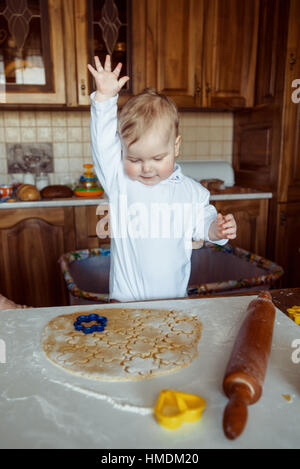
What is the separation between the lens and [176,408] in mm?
452

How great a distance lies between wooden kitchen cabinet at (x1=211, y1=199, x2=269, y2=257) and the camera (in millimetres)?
2309

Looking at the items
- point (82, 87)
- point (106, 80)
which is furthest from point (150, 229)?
point (82, 87)

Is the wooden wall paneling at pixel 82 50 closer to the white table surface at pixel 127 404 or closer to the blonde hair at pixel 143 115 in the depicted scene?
the blonde hair at pixel 143 115

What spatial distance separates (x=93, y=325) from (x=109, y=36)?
6.45ft

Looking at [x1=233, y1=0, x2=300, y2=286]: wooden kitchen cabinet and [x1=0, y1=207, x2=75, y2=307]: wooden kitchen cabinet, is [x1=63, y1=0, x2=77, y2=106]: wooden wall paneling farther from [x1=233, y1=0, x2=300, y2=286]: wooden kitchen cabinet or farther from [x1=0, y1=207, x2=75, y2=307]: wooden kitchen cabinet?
[x1=233, y1=0, x2=300, y2=286]: wooden kitchen cabinet

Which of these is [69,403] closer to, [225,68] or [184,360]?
[184,360]

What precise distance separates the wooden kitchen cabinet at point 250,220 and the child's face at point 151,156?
4.87 feet

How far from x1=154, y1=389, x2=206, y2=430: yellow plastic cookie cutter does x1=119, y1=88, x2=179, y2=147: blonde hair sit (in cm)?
52

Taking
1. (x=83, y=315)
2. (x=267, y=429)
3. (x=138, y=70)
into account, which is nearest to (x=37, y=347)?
(x=83, y=315)

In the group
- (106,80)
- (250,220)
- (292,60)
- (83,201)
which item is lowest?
(250,220)

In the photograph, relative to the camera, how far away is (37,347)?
616 millimetres

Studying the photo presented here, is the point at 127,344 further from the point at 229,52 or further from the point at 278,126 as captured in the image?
the point at 229,52

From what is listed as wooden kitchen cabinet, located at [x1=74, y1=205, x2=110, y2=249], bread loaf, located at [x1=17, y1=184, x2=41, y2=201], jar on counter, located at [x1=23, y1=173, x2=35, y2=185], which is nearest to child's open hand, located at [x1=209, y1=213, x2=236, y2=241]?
wooden kitchen cabinet, located at [x1=74, y1=205, x2=110, y2=249]
